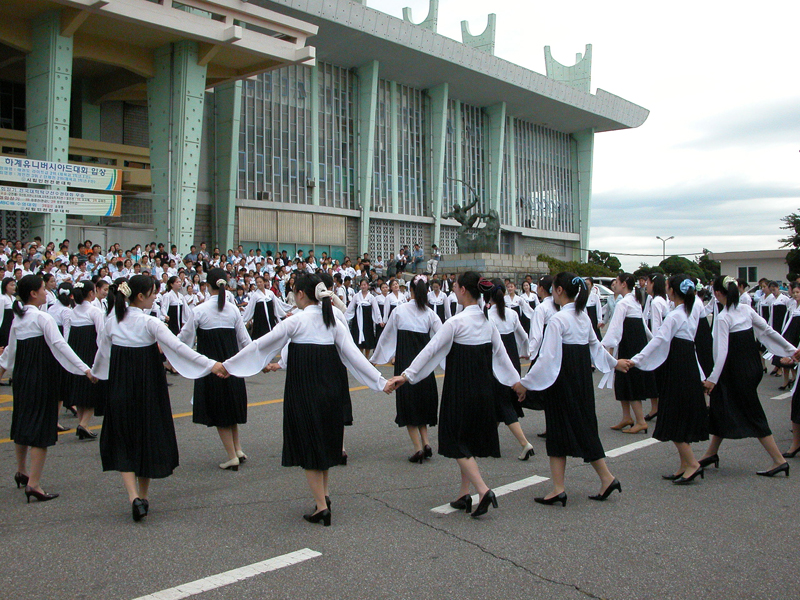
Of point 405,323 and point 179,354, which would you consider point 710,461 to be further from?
point 179,354

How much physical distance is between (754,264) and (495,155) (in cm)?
3337

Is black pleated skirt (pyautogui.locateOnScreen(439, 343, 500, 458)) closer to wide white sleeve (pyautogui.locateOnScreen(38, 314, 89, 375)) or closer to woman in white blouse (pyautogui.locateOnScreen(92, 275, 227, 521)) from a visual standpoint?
woman in white blouse (pyautogui.locateOnScreen(92, 275, 227, 521))

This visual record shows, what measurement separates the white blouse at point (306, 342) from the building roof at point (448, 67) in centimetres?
2303

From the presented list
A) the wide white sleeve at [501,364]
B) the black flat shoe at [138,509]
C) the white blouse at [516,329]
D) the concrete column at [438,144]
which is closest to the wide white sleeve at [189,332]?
the black flat shoe at [138,509]

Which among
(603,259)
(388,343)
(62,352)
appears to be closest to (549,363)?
(388,343)

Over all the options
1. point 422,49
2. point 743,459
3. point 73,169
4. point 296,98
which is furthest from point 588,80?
point 743,459

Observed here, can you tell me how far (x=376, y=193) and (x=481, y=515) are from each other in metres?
29.7

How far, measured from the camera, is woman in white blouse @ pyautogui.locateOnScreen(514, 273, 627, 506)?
5.05 metres

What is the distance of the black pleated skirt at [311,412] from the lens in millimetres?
4648

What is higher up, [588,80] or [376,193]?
[588,80]

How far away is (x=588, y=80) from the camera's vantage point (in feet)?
141

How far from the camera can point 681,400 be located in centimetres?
572

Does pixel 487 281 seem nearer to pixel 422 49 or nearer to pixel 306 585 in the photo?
pixel 306 585

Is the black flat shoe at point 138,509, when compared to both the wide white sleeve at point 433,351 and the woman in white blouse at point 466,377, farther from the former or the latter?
the wide white sleeve at point 433,351
